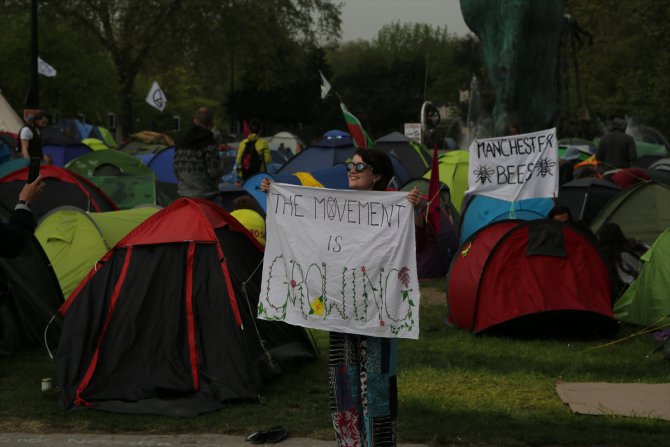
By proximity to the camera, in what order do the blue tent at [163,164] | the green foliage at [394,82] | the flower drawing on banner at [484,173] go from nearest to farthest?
the flower drawing on banner at [484,173]
the blue tent at [163,164]
the green foliage at [394,82]

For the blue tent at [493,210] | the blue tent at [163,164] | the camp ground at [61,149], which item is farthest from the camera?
the camp ground at [61,149]

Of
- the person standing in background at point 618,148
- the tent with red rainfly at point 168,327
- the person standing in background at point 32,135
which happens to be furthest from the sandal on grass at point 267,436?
the person standing in background at point 618,148

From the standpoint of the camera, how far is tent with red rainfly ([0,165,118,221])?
1296cm

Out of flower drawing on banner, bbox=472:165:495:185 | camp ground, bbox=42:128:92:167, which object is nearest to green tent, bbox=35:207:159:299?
flower drawing on banner, bbox=472:165:495:185

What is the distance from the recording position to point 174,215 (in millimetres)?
7973

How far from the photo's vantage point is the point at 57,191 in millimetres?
13086

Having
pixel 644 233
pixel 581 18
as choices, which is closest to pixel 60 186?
pixel 644 233

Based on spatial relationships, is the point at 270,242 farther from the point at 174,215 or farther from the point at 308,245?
the point at 174,215

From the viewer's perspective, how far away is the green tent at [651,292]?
32.5 ft

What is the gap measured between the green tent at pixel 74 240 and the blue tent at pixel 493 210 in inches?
180

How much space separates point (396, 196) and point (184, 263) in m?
2.61

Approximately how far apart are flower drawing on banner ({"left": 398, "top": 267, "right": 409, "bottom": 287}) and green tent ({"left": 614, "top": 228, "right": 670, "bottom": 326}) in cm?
484

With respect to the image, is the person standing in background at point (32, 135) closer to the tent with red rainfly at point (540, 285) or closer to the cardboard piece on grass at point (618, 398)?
the tent with red rainfly at point (540, 285)

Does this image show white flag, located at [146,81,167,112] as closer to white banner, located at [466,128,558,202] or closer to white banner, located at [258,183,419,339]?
white banner, located at [466,128,558,202]
